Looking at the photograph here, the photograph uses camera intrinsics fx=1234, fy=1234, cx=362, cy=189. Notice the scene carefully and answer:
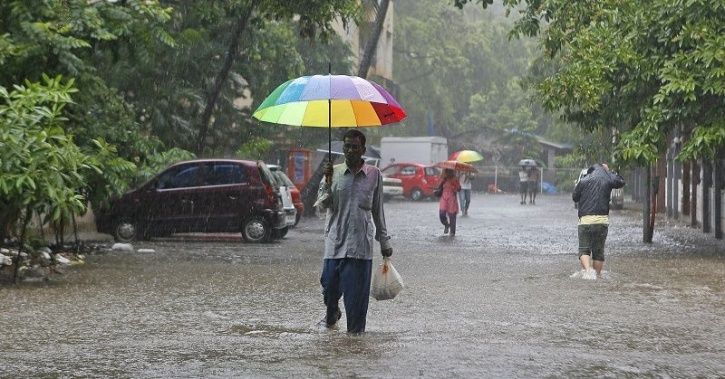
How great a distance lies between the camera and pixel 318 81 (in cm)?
1048

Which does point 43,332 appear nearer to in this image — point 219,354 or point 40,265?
point 219,354

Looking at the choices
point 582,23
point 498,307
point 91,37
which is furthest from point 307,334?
point 582,23

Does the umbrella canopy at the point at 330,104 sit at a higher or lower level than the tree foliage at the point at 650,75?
lower

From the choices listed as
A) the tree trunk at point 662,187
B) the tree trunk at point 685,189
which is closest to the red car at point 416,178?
the tree trunk at point 662,187

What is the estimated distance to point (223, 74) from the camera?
27016mm

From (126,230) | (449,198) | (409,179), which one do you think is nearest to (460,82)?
(409,179)

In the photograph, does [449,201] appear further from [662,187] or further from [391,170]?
[391,170]

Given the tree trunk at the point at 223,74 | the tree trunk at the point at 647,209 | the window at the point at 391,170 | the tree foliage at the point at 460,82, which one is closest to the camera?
the tree trunk at the point at 647,209

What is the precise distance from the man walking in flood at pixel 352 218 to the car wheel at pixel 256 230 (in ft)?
43.2

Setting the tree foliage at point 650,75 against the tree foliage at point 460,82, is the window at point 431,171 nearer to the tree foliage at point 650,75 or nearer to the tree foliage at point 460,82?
the tree foliage at point 460,82

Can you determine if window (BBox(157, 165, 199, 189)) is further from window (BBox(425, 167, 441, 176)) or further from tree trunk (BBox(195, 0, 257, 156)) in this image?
window (BBox(425, 167, 441, 176))

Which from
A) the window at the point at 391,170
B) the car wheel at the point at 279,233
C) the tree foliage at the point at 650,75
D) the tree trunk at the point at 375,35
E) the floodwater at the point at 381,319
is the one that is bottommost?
the floodwater at the point at 381,319

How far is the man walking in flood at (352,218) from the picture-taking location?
9.76m

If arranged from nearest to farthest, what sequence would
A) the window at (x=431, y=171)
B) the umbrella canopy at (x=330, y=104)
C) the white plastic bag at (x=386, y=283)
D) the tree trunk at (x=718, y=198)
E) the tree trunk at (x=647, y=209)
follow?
the white plastic bag at (x=386, y=283)
the umbrella canopy at (x=330, y=104)
the tree trunk at (x=647, y=209)
the tree trunk at (x=718, y=198)
the window at (x=431, y=171)
